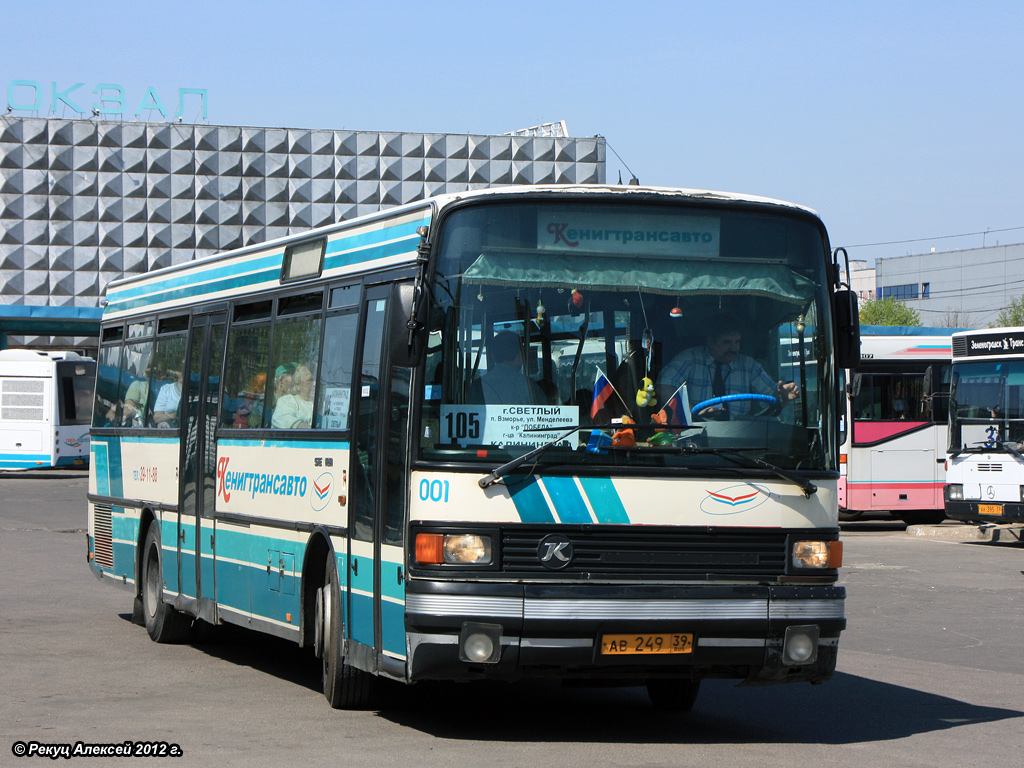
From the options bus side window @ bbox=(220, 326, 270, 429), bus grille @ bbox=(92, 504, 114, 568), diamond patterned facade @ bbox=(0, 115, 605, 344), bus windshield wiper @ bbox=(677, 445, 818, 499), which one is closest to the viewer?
bus windshield wiper @ bbox=(677, 445, 818, 499)

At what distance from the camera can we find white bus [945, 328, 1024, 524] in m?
22.7

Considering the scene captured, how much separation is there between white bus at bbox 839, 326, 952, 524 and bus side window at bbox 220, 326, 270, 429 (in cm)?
1707

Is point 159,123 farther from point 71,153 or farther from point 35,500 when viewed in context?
point 35,500

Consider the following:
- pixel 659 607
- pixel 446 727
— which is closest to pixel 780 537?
pixel 659 607

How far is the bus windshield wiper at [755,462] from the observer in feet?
25.5

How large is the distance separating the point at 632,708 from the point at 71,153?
64.9 m

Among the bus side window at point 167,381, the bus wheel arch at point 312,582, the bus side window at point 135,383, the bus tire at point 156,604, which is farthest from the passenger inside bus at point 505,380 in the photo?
the bus side window at point 135,383

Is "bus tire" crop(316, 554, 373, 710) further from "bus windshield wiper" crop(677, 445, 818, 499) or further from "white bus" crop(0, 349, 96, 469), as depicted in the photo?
"white bus" crop(0, 349, 96, 469)

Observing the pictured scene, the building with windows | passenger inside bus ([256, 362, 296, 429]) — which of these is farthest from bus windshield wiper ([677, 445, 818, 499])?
the building with windows

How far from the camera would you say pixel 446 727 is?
27.5ft

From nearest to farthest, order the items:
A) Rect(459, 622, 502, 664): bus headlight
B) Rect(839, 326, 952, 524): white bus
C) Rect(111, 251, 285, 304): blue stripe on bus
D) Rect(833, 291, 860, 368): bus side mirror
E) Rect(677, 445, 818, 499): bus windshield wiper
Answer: Rect(459, 622, 502, 664): bus headlight
Rect(677, 445, 818, 499): bus windshield wiper
Rect(833, 291, 860, 368): bus side mirror
Rect(111, 251, 285, 304): blue stripe on bus
Rect(839, 326, 952, 524): white bus

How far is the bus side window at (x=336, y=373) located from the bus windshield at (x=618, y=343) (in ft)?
4.29

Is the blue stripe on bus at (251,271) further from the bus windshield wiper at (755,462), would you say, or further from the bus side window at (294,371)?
the bus windshield wiper at (755,462)

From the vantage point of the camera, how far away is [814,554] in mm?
7910
